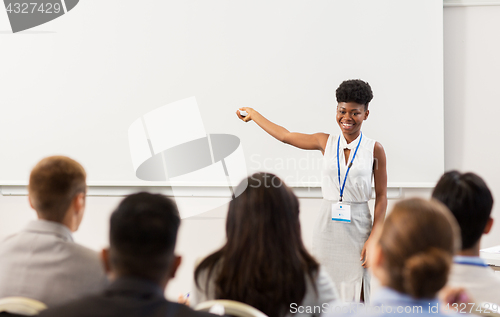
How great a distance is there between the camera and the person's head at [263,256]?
1.25m

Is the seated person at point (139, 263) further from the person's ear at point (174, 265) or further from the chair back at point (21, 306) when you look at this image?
the chair back at point (21, 306)

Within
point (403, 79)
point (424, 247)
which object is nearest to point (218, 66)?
point (403, 79)

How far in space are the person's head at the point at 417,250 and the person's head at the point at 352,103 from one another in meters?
1.41

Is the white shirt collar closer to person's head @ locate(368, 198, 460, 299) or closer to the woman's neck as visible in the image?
the woman's neck

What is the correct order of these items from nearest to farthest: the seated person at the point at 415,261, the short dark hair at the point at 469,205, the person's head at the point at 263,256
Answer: the seated person at the point at 415,261 < the person's head at the point at 263,256 < the short dark hair at the point at 469,205

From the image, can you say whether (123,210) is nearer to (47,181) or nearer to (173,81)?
(47,181)

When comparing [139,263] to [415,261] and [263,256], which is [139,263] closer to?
[263,256]

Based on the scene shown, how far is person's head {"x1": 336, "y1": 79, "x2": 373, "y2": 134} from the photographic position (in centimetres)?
231

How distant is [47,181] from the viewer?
4.91 ft

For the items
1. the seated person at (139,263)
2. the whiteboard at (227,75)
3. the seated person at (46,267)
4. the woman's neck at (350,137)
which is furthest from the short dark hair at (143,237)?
the whiteboard at (227,75)

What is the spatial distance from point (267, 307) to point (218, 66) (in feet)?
7.69

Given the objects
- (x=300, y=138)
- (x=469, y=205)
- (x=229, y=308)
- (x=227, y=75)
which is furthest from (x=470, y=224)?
(x=227, y=75)

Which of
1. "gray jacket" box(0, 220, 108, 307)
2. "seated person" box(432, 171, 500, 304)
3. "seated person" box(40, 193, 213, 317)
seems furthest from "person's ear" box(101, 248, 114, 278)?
"seated person" box(432, 171, 500, 304)

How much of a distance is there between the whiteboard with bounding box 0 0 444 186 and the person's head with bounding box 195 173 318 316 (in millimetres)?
1883
